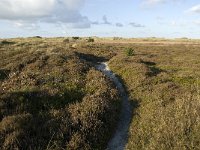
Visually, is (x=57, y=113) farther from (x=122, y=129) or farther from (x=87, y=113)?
(x=122, y=129)

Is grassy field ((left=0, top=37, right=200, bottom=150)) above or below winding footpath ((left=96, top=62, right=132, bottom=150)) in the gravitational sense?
above

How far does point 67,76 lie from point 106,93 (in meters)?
5.50

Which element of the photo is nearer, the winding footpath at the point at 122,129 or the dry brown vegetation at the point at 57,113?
the dry brown vegetation at the point at 57,113

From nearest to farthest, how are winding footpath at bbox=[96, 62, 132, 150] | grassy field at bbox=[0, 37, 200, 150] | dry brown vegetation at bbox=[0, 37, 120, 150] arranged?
grassy field at bbox=[0, 37, 200, 150]
dry brown vegetation at bbox=[0, 37, 120, 150]
winding footpath at bbox=[96, 62, 132, 150]

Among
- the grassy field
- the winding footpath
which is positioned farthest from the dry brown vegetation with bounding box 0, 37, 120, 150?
the winding footpath

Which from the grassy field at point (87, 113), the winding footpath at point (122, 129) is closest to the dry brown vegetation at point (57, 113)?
the grassy field at point (87, 113)

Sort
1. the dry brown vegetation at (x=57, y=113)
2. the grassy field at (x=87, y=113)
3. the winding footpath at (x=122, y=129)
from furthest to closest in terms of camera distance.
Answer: the winding footpath at (x=122, y=129)
the dry brown vegetation at (x=57, y=113)
the grassy field at (x=87, y=113)

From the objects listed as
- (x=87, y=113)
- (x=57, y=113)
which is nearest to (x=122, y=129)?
(x=87, y=113)

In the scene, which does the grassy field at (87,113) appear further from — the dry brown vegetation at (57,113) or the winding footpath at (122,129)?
the winding footpath at (122,129)

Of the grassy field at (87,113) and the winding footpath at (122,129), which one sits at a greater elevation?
the grassy field at (87,113)

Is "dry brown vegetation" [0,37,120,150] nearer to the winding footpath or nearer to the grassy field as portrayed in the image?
the grassy field

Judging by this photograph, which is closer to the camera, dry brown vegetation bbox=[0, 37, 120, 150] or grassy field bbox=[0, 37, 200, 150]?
grassy field bbox=[0, 37, 200, 150]

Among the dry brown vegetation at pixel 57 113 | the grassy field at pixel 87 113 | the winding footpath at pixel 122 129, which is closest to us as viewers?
the grassy field at pixel 87 113

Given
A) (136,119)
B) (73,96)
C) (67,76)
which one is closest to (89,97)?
(73,96)
